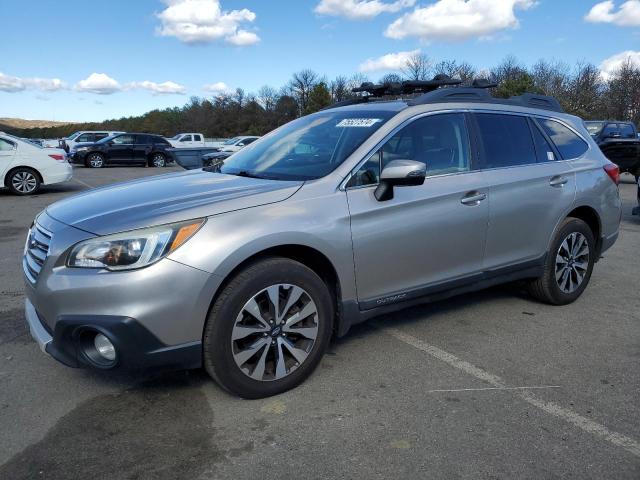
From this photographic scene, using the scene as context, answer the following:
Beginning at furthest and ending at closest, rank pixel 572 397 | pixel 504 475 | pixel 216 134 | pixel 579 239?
pixel 216 134 < pixel 579 239 < pixel 572 397 < pixel 504 475

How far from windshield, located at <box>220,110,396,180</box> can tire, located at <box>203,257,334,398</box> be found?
710 millimetres

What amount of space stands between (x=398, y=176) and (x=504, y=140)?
1459 mm

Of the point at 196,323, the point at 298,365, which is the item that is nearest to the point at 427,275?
the point at 298,365

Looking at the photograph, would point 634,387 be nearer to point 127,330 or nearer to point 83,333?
point 127,330

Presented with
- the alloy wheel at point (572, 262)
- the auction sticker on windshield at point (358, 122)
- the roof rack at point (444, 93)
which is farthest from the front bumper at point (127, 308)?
the alloy wheel at point (572, 262)

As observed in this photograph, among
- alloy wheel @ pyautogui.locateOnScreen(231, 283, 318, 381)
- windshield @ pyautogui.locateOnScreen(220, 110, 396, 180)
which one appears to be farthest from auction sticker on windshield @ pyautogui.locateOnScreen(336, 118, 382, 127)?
alloy wheel @ pyautogui.locateOnScreen(231, 283, 318, 381)

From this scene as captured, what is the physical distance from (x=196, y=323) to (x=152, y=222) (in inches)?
21.9

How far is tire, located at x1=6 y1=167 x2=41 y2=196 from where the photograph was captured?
1305 centimetres

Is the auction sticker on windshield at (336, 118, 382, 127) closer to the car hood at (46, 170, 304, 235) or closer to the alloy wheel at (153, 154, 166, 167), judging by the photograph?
the car hood at (46, 170, 304, 235)

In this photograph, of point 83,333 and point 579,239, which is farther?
point 579,239

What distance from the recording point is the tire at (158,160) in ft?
86.1

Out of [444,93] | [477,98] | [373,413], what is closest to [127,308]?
[373,413]

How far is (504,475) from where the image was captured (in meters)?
2.45

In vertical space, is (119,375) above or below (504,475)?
above
